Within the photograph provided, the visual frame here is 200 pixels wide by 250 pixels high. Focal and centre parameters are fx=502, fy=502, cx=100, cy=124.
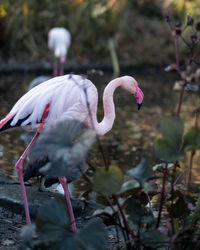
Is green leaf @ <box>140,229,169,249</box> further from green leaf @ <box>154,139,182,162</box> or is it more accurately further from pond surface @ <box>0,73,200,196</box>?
pond surface @ <box>0,73,200,196</box>

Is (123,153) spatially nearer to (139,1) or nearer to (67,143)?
(67,143)

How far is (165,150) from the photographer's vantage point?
2.18 metres

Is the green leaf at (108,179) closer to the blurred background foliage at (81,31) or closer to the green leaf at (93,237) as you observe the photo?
the green leaf at (93,237)

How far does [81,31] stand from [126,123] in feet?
23.6

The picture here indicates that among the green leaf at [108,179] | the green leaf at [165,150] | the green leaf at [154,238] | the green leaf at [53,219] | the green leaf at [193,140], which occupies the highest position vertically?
the green leaf at [193,140]

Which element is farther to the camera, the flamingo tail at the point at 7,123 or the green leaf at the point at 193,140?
the flamingo tail at the point at 7,123

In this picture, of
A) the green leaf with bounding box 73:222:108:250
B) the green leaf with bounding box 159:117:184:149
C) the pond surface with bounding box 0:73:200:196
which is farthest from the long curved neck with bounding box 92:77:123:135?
the green leaf with bounding box 73:222:108:250

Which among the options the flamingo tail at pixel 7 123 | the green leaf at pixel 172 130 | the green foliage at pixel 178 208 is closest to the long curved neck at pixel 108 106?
the flamingo tail at pixel 7 123

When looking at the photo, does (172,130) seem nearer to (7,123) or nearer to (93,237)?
(93,237)

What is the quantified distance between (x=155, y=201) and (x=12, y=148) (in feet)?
7.46

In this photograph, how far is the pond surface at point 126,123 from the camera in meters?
5.69

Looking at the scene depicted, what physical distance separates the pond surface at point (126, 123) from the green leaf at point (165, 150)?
91 cm

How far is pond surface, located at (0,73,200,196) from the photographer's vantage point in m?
5.69

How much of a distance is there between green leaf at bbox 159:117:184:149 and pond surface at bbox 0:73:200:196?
87 centimetres
